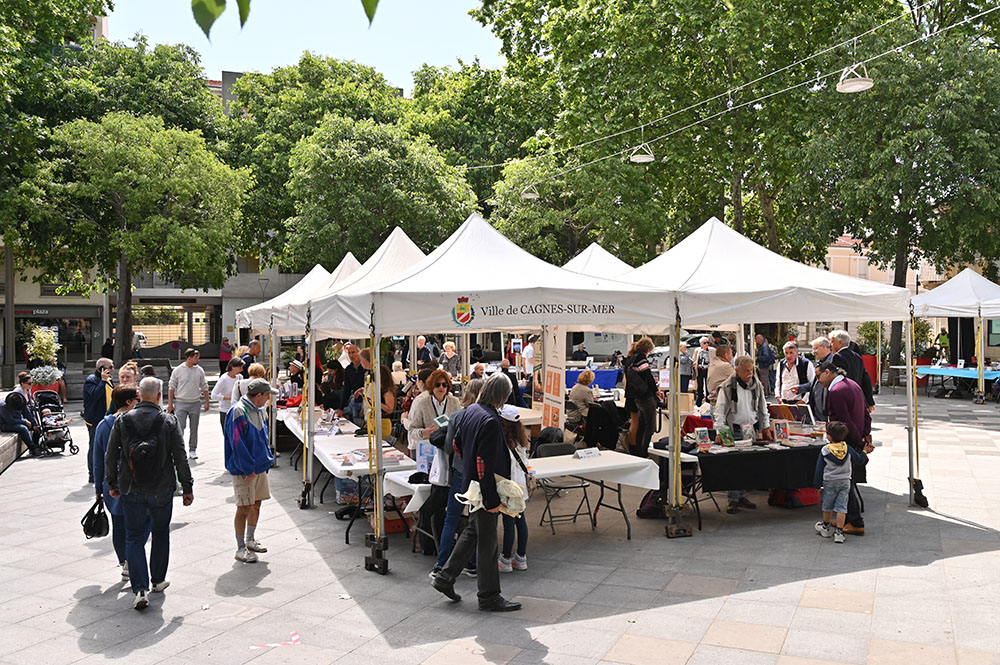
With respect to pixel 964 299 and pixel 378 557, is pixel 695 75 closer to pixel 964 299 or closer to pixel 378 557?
pixel 964 299

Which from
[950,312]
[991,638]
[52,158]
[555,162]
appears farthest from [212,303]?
[991,638]

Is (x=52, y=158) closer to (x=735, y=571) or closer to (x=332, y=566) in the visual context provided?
(x=332, y=566)

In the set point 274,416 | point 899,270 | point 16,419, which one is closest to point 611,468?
point 274,416

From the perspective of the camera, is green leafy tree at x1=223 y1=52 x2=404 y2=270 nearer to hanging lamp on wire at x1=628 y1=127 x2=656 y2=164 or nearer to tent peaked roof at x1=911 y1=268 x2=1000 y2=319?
hanging lamp on wire at x1=628 y1=127 x2=656 y2=164

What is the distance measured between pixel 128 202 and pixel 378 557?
67.7 feet

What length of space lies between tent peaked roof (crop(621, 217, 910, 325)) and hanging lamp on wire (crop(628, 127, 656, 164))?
414 inches

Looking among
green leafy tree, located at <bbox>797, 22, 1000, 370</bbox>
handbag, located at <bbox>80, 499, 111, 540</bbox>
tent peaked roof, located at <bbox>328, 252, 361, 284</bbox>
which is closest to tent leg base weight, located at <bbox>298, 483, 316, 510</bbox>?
handbag, located at <bbox>80, 499, 111, 540</bbox>

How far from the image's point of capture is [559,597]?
20.8 feet

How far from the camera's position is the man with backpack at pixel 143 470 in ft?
19.6

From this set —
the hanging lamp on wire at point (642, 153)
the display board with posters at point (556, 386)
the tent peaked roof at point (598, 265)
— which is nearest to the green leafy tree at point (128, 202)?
the hanging lamp on wire at point (642, 153)

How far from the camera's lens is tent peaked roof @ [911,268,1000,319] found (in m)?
20.3

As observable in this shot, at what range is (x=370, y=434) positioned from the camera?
7598 millimetres

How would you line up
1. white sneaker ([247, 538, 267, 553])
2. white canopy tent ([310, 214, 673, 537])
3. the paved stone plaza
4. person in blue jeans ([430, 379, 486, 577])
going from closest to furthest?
the paved stone plaza
person in blue jeans ([430, 379, 486, 577])
white canopy tent ([310, 214, 673, 537])
white sneaker ([247, 538, 267, 553])

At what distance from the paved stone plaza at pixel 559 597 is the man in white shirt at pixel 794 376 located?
13.2 ft
